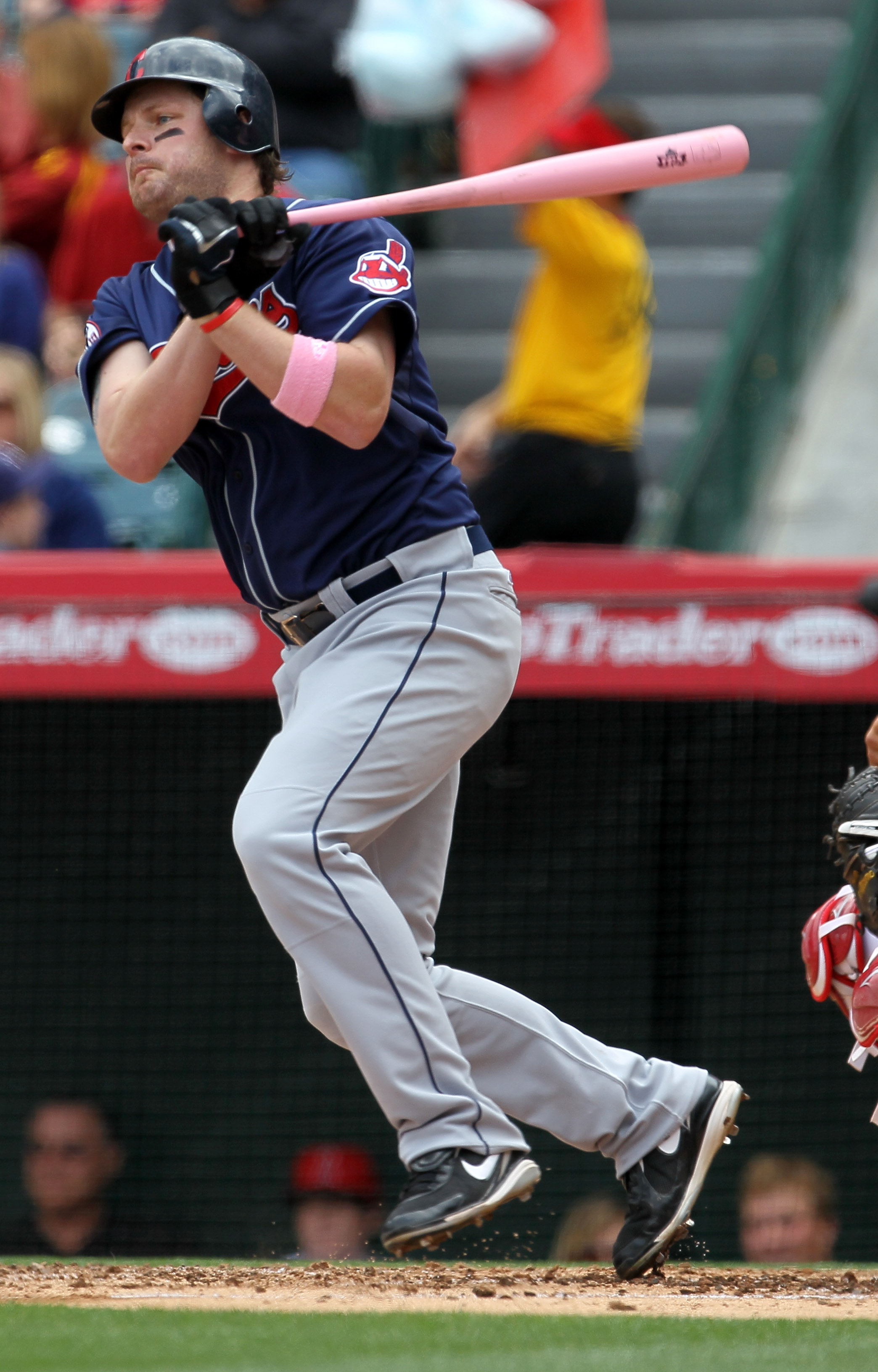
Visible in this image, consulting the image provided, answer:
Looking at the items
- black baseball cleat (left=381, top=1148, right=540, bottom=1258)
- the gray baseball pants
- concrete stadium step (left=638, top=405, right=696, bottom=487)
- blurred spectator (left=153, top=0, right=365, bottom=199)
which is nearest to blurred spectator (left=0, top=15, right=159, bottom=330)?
blurred spectator (left=153, top=0, right=365, bottom=199)

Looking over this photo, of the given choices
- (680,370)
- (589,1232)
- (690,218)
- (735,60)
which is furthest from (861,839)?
(735,60)

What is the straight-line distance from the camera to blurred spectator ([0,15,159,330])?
676 centimetres

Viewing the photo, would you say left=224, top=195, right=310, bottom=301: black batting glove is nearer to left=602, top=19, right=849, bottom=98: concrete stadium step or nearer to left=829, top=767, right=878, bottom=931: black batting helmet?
left=829, top=767, right=878, bottom=931: black batting helmet

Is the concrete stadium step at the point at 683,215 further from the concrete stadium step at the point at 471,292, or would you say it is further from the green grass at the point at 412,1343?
the green grass at the point at 412,1343

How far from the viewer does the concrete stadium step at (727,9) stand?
359 inches

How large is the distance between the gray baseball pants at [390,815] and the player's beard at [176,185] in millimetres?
645

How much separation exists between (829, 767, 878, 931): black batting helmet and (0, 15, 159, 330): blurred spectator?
13.4 feet

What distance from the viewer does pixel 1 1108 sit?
19.2ft

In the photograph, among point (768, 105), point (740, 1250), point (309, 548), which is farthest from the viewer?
point (768, 105)

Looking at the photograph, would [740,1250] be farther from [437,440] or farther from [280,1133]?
[437,440]

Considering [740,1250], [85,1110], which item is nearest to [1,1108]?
[85,1110]

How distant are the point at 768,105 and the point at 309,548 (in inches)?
249

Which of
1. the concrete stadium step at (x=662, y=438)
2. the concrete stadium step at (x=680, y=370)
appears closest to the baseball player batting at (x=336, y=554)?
the concrete stadium step at (x=662, y=438)

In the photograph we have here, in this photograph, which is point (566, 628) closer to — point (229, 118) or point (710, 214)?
point (229, 118)
